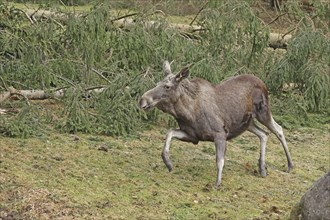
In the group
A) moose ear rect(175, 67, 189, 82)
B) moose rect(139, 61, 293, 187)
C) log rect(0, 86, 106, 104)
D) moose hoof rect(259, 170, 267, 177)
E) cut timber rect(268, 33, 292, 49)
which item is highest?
moose ear rect(175, 67, 189, 82)

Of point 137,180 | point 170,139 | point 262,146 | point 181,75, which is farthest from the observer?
point 262,146

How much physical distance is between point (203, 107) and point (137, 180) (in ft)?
3.73

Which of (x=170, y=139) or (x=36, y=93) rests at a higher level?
(x=170, y=139)

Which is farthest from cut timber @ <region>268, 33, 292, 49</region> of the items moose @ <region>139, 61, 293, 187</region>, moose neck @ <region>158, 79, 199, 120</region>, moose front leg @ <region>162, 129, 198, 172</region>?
moose front leg @ <region>162, 129, 198, 172</region>

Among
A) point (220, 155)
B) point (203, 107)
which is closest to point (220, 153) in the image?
point (220, 155)

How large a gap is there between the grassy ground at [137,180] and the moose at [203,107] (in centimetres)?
35

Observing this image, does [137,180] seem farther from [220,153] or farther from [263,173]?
[263,173]

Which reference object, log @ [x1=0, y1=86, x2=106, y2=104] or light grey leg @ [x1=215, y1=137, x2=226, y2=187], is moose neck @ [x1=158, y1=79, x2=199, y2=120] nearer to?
light grey leg @ [x1=215, y1=137, x2=226, y2=187]

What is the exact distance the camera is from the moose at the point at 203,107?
27.9ft

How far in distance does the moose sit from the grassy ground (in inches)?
13.6

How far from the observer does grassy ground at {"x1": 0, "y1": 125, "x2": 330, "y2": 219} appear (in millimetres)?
7246

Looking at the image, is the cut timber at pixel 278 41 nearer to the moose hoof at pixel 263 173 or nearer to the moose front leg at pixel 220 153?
the moose hoof at pixel 263 173

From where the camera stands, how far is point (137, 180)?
824cm

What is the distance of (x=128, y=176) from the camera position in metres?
8.38
